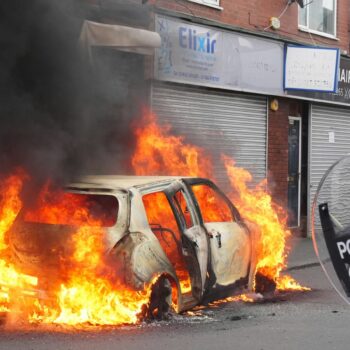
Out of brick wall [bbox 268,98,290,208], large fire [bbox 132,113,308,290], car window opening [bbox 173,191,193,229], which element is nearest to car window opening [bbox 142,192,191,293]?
car window opening [bbox 173,191,193,229]

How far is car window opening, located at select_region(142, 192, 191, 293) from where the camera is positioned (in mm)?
6164

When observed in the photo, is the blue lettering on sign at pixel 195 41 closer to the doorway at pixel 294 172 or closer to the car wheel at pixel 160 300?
the doorway at pixel 294 172

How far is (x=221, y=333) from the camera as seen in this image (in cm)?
561

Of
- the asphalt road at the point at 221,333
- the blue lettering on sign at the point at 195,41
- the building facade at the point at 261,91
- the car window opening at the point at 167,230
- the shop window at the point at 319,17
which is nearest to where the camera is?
the asphalt road at the point at 221,333

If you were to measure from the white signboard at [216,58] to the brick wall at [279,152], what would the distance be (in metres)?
0.57

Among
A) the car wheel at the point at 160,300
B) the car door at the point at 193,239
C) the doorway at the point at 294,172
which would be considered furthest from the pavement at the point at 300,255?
the car wheel at the point at 160,300

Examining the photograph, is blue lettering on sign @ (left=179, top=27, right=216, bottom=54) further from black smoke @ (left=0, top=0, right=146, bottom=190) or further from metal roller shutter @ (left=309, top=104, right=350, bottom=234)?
metal roller shutter @ (left=309, top=104, right=350, bottom=234)

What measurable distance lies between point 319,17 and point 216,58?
4252 millimetres

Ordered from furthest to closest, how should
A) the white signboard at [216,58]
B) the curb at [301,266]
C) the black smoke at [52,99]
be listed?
the white signboard at [216,58] → the curb at [301,266] → the black smoke at [52,99]

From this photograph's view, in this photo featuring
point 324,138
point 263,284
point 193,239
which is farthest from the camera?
point 324,138

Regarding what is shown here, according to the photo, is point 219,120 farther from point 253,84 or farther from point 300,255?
point 300,255

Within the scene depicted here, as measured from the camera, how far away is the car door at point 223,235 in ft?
21.0

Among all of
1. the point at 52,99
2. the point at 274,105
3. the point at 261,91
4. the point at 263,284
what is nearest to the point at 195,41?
the point at 261,91

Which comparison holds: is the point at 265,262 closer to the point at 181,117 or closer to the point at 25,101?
the point at 25,101
